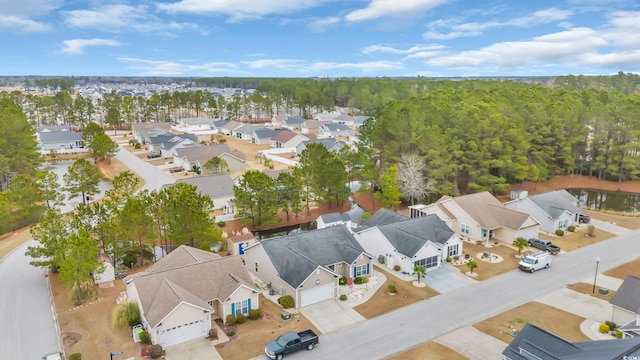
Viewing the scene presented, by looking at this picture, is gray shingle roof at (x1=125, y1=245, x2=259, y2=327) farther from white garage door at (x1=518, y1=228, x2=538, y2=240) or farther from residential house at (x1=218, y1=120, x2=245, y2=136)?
residential house at (x1=218, y1=120, x2=245, y2=136)

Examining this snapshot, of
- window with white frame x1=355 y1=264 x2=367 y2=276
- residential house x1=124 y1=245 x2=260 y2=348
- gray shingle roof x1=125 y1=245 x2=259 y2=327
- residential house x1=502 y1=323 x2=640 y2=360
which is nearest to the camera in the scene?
residential house x1=502 y1=323 x2=640 y2=360

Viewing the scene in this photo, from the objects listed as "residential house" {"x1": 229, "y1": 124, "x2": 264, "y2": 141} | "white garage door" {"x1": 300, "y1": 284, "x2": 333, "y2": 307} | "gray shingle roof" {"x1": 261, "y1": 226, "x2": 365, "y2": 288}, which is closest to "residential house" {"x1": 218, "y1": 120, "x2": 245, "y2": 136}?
"residential house" {"x1": 229, "y1": 124, "x2": 264, "y2": 141}

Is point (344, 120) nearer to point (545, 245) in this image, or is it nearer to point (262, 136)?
point (262, 136)

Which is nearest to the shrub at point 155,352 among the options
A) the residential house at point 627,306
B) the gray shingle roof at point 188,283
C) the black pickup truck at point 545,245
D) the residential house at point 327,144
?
the gray shingle roof at point 188,283

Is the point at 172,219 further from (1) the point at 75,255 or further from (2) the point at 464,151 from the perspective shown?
(2) the point at 464,151

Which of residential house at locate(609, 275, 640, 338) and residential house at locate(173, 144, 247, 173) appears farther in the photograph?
residential house at locate(173, 144, 247, 173)

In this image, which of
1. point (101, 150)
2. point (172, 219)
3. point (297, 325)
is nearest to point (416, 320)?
point (297, 325)

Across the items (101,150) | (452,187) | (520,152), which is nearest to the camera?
(452,187)
